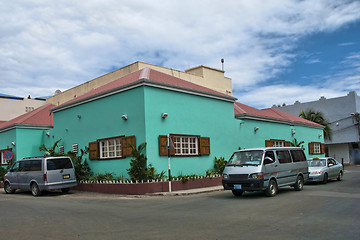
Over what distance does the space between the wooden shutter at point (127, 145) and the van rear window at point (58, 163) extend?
2.68m

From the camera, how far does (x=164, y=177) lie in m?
16.7

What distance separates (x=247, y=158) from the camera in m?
13.7

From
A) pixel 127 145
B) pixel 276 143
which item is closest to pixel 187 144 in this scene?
pixel 127 145

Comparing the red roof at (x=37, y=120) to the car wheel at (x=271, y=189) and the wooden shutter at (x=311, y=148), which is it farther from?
the wooden shutter at (x=311, y=148)

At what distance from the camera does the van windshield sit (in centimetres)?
1325

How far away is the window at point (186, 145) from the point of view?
59.4 feet

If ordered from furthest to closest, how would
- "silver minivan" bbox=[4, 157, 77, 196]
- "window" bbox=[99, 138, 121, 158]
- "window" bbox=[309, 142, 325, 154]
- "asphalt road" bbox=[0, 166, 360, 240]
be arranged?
"window" bbox=[309, 142, 325, 154]
"window" bbox=[99, 138, 121, 158]
"silver minivan" bbox=[4, 157, 77, 196]
"asphalt road" bbox=[0, 166, 360, 240]

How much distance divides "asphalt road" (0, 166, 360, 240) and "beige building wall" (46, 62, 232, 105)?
20708 mm

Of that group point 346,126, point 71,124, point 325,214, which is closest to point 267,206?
point 325,214

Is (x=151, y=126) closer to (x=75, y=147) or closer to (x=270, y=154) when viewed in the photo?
(x=270, y=154)

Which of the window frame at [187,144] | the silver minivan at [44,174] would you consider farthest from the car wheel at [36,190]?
the window frame at [187,144]

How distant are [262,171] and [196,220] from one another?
16.0 feet

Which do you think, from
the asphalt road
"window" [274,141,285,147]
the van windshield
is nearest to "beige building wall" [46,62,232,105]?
"window" [274,141,285,147]

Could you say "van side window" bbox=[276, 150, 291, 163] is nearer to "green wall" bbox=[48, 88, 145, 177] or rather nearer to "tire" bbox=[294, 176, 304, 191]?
"tire" bbox=[294, 176, 304, 191]
